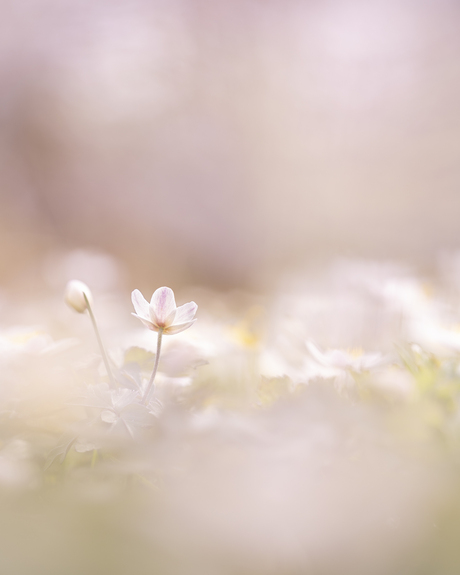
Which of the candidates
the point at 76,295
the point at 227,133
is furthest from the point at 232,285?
the point at 76,295

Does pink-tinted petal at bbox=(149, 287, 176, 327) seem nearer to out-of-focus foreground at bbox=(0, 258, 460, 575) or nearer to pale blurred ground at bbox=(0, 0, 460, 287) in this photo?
out-of-focus foreground at bbox=(0, 258, 460, 575)

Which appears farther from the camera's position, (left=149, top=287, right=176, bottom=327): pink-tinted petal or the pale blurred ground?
the pale blurred ground

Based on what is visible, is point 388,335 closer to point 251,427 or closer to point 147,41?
point 251,427

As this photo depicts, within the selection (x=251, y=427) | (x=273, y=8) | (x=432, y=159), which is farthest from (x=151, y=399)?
(x=273, y=8)

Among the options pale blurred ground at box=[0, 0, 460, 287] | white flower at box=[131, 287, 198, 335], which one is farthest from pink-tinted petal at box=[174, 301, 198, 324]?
pale blurred ground at box=[0, 0, 460, 287]

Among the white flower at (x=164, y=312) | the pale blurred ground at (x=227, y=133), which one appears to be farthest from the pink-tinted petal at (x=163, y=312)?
the pale blurred ground at (x=227, y=133)

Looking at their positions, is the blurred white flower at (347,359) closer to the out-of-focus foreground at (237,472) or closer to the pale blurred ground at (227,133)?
the out-of-focus foreground at (237,472)
